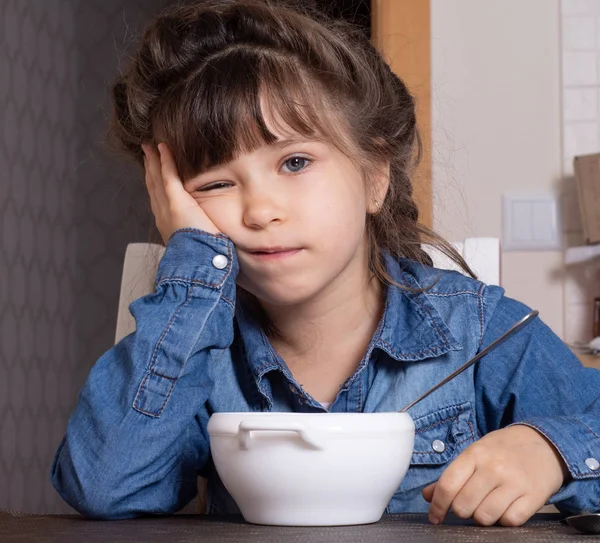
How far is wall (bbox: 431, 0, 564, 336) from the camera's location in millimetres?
2033

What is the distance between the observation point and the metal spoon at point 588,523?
2.17ft

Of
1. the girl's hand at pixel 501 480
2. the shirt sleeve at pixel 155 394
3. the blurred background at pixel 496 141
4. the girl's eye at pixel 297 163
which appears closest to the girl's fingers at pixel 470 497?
the girl's hand at pixel 501 480

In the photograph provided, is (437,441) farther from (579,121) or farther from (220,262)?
(579,121)

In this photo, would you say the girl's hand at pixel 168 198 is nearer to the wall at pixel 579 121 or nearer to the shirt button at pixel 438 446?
the shirt button at pixel 438 446

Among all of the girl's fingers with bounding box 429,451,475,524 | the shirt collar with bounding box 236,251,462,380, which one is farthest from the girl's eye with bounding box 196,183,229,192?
the girl's fingers with bounding box 429,451,475,524

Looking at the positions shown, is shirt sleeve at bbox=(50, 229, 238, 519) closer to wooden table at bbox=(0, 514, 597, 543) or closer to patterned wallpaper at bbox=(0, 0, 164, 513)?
wooden table at bbox=(0, 514, 597, 543)

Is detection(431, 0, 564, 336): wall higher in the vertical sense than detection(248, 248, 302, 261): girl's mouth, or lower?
higher

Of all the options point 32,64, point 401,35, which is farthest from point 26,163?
point 401,35

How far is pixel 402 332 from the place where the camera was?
112 centimetres

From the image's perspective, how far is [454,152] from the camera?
2057mm

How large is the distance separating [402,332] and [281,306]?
175mm

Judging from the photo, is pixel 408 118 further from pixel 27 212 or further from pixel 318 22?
pixel 27 212

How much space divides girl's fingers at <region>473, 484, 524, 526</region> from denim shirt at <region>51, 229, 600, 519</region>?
0.10 m

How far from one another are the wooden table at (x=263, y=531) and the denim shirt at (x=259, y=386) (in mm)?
121
